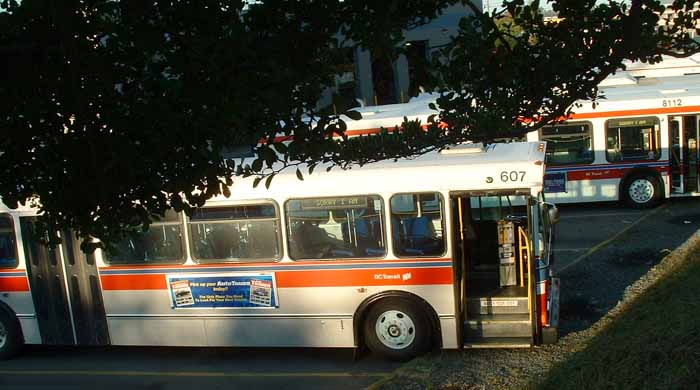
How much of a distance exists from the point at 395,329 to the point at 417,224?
135cm

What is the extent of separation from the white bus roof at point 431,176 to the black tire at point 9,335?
3.69 meters

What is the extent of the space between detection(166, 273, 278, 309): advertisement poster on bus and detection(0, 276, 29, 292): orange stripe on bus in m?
2.19

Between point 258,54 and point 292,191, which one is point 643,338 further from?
point 292,191

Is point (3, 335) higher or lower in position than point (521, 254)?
lower

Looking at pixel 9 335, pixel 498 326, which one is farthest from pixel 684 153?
pixel 9 335

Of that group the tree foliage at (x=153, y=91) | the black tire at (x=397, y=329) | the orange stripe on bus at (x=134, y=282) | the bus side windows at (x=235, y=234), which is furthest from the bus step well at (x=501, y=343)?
the tree foliage at (x=153, y=91)

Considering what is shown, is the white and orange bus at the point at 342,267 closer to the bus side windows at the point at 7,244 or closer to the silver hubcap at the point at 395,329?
the silver hubcap at the point at 395,329

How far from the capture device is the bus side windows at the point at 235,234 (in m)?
9.40

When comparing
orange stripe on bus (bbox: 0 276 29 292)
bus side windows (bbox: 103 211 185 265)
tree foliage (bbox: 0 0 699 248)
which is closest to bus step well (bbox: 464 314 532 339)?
bus side windows (bbox: 103 211 185 265)

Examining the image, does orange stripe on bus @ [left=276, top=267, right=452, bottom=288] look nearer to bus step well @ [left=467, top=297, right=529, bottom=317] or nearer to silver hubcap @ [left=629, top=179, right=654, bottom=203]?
bus step well @ [left=467, top=297, right=529, bottom=317]

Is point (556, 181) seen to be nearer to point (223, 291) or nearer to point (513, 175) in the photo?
point (513, 175)

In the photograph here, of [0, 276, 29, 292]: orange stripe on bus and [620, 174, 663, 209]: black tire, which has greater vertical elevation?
[0, 276, 29, 292]: orange stripe on bus

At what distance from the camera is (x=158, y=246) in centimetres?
977

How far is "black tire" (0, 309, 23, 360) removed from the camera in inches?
410
